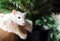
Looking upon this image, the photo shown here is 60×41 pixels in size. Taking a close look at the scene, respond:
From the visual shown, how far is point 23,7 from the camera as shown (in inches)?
36.8

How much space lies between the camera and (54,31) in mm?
1047

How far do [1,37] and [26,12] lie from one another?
0.19 metres

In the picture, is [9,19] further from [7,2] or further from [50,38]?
[50,38]

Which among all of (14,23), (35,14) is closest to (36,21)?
(35,14)

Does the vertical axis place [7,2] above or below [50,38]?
above

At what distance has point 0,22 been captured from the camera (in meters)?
0.93

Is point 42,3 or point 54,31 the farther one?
point 54,31

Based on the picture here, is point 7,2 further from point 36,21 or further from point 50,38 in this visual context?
point 50,38

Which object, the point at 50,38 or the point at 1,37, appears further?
the point at 50,38

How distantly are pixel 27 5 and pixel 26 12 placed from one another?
4 centimetres

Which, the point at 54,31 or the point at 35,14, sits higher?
the point at 35,14

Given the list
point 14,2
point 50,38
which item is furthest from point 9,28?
point 50,38

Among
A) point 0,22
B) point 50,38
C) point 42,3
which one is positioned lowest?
point 50,38

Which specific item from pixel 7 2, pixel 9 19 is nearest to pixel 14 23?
pixel 9 19
